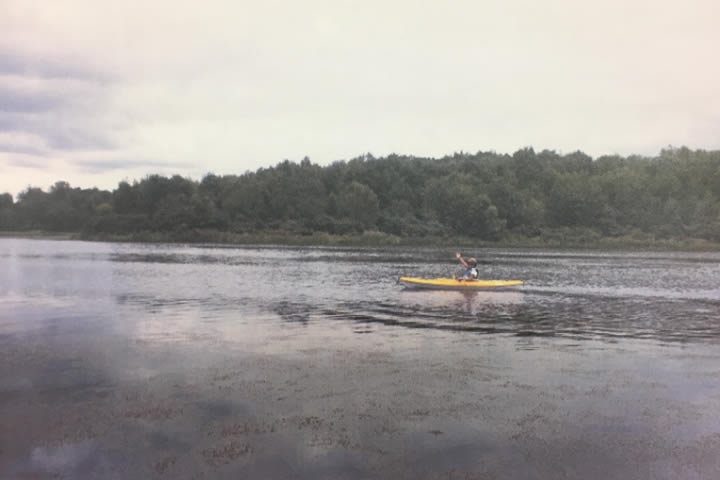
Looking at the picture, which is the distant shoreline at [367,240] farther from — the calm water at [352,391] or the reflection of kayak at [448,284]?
the calm water at [352,391]

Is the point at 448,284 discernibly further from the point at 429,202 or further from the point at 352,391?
the point at 429,202

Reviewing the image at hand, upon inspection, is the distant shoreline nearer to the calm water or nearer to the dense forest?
the dense forest

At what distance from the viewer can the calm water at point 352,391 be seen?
30.9 feet

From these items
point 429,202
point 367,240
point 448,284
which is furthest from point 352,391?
point 429,202

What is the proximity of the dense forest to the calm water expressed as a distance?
106525mm

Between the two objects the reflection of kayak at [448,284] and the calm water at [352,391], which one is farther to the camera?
the reflection of kayak at [448,284]

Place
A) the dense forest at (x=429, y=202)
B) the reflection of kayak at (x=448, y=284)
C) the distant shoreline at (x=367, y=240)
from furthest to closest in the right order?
1. the dense forest at (x=429, y=202)
2. the distant shoreline at (x=367, y=240)
3. the reflection of kayak at (x=448, y=284)

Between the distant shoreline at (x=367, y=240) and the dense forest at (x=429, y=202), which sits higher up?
the dense forest at (x=429, y=202)

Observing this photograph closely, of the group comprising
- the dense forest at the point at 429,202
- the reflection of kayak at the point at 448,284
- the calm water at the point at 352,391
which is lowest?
the calm water at the point at 352,391

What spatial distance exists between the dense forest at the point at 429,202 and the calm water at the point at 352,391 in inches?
4194

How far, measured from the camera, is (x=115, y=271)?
45250 mm

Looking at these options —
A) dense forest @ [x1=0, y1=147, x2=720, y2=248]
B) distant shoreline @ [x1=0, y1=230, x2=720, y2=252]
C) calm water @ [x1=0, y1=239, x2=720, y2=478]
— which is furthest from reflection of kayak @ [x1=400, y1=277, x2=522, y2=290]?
dense forest @ [x1=0, y1=147, x2=720, y2=248]

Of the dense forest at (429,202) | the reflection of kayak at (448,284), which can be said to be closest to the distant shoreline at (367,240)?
the dense forest at (429,202)

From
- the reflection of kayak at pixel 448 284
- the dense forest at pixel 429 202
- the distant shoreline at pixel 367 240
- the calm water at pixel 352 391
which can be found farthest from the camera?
the dense forest at pixel 429 202
